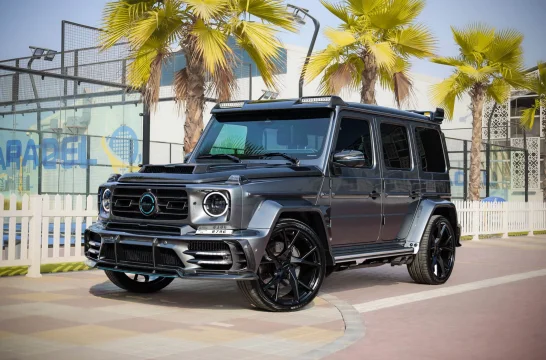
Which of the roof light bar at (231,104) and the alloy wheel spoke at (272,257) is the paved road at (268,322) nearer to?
the alloy wheel spoke at (272,257)

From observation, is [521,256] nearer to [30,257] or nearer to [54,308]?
[30,257]

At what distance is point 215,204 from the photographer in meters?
7.51

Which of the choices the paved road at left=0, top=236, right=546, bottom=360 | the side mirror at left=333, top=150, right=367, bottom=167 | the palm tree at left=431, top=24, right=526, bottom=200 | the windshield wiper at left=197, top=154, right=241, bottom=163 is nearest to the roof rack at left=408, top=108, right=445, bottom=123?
the paved road at left=0, top=236, right=546, bottom=360

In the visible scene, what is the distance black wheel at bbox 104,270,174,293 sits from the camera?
359 inches

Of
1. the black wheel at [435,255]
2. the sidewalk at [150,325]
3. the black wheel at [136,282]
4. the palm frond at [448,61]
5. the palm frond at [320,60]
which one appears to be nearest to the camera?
the sidewalk at [150,325]

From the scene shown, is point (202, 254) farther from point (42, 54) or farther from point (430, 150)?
point (42, 54)

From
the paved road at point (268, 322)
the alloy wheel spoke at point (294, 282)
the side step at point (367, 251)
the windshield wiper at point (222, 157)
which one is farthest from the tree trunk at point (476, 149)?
the alloy wheel spoke at point (294, 282)

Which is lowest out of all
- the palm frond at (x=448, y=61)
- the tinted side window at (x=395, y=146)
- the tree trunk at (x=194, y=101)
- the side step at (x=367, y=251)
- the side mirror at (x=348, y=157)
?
the side step at (x=367, y=251)

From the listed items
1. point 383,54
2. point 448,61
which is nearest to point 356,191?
point 383,54

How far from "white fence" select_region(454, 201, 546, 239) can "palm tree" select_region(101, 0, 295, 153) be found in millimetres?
8929

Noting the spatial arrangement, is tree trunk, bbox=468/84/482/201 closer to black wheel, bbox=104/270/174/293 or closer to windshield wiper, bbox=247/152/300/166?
black wheel, bbox=104/270/174/293

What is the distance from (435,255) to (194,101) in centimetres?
581

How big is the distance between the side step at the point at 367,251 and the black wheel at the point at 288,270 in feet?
1.43

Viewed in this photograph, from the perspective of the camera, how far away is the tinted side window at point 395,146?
9.77 metres
